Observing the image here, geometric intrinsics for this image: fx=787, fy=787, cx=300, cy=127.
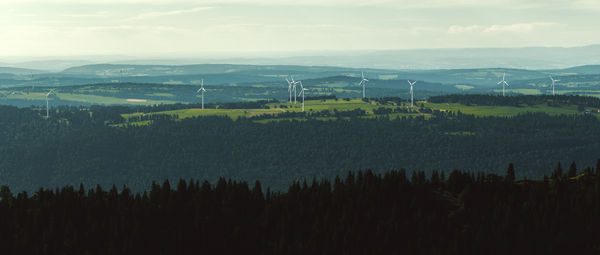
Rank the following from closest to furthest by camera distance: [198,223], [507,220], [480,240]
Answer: [480,240] < [507,220] < [198,223]

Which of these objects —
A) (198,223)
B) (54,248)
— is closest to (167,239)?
(198,223)

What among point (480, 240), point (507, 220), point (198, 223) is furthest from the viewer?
point (198, 223)

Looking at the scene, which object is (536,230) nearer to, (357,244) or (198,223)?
(357,244)

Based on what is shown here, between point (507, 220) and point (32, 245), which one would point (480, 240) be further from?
point (32, 245)

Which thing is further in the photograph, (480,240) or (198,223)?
(198,223)

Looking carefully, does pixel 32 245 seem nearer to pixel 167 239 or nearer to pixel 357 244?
pixel 167 239

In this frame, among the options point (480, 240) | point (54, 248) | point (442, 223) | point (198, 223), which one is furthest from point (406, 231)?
point (54, 248)

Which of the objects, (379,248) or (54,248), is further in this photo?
(54,248)

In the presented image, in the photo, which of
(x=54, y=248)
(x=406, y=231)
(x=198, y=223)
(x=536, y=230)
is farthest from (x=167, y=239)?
(x=536, y=230)
